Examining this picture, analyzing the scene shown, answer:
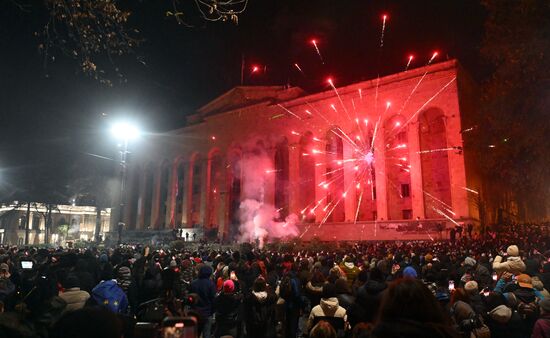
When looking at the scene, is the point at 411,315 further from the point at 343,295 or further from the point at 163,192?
the point at 163,192

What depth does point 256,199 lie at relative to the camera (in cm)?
4228

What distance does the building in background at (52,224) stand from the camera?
211 ft

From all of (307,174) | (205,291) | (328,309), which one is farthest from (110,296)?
(307,174)

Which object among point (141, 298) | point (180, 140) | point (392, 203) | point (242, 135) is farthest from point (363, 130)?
point (141, 298)

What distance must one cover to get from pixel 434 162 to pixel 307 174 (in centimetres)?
1239

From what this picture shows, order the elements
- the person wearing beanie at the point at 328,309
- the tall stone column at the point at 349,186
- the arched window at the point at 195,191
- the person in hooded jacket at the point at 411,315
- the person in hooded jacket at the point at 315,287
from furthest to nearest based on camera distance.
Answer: the arched window at the point at 195,191, the tall stone column at the point at 349,186, the person in hooded jacket at the point at 315,287, the person wearing beanie at the point at 328,309, the person in hooded jacket at the point at 411,315

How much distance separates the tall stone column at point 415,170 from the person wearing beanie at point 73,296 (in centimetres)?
3005

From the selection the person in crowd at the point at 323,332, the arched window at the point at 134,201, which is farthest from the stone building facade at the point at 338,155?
the person in crowd at the point at 323,332

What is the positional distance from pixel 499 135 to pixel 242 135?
2770 centimetres

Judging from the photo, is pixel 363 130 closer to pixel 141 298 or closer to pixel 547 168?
pixel 547 168

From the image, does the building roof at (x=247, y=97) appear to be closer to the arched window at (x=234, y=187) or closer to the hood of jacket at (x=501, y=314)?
the arched window at (x=234, y=187)

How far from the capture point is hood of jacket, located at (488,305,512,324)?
5152mm

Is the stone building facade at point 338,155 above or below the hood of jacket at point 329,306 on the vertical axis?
above

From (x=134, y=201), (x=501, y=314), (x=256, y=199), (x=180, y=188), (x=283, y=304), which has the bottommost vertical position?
(x=283, y=304)
